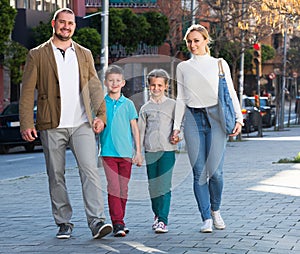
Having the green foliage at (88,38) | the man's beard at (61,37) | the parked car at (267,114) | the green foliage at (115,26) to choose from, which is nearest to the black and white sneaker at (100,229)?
the man's beard at (61,37)

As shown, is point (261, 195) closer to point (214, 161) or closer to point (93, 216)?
point (214, 161)

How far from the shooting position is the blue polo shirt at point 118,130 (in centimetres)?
903

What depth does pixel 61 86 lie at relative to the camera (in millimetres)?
8742

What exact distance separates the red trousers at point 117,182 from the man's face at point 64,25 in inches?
48.3

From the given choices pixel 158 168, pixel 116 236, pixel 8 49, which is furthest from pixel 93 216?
pixel 8 49

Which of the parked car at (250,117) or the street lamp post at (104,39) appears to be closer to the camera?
the street lamp post at (104,39)

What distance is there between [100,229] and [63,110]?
116 cm

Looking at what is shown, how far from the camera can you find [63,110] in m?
8.73

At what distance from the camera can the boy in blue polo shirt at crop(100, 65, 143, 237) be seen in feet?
29.6

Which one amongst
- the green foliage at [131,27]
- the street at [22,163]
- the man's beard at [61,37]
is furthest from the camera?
the green foliage at [131,27]

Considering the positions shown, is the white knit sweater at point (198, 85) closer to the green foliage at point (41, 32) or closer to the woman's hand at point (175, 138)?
the woman's hand at point (175, 138)

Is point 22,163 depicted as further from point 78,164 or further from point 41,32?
point 41,32

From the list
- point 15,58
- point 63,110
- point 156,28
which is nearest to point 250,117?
point 156,28

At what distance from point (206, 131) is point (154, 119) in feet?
1.83
